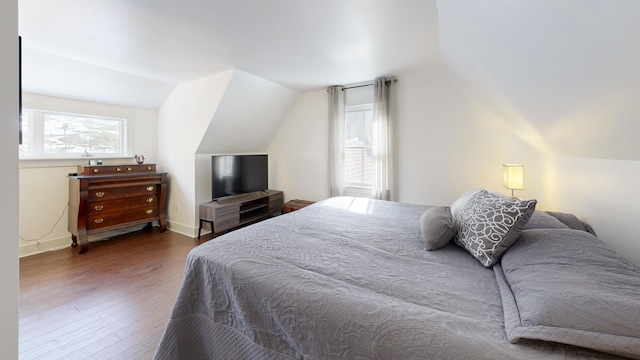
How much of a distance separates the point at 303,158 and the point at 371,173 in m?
1.31

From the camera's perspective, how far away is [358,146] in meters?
4.09

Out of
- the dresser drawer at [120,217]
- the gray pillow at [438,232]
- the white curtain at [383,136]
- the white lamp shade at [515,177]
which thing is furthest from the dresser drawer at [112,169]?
the white lamp shade at [515,177]

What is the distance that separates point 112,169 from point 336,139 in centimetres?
330

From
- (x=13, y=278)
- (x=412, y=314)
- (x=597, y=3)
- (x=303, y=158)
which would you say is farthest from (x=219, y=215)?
(x=597, y=3)

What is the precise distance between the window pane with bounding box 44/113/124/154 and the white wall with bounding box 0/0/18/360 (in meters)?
3.38

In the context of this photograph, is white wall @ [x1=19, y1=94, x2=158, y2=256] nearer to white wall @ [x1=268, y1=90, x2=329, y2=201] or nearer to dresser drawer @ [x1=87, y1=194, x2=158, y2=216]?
dresser drawer @ [x1=87, y1=194, x2=158, y2=216]

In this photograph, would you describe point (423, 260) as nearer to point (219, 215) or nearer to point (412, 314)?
point (412, 314)

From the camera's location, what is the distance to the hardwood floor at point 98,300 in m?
1.69

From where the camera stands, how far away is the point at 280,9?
191 cm

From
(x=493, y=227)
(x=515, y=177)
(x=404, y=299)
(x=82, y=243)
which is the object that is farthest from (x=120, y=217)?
(x=515, y=177)

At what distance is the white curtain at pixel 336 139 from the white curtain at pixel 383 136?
587mm

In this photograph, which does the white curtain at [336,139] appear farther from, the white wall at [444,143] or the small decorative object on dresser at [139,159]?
the small decorative object on dresser at [139,159]

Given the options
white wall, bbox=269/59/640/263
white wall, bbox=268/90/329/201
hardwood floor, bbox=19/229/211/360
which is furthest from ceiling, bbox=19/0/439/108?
hardwood floor, bbox=19/229/211/360

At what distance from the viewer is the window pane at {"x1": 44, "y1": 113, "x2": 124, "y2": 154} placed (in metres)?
3.37
